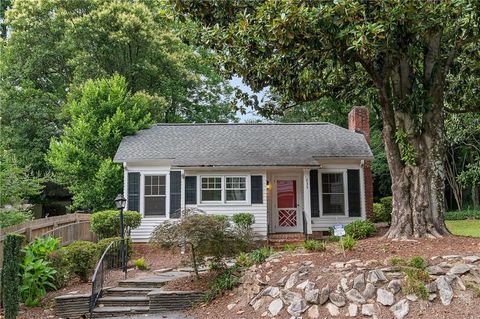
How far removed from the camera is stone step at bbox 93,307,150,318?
7605 mm

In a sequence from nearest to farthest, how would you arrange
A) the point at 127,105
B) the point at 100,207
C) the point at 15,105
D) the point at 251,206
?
the point at 251,206 < the point at 100,207 < the point at 127,105 < the point at 15,105

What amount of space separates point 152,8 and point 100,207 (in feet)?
45.3

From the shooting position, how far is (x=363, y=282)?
650 cm

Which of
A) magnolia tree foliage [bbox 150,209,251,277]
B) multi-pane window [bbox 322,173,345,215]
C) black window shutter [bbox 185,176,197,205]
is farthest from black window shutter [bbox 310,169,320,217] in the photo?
magnolia tree foliage [bbox 150,209,251,277]

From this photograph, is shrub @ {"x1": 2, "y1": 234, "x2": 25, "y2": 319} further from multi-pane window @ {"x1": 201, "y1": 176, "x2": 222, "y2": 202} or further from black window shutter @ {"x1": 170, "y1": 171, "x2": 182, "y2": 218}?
multi-pane window @ {"x1": 201, "y1": 176, "x2": 222, "y2": 202}

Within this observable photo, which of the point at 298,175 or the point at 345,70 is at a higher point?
the point at 345,70

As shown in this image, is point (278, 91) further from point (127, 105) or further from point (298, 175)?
point (127, 105)

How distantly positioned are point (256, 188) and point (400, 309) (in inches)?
313

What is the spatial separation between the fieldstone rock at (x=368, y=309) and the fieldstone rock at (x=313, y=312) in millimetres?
706

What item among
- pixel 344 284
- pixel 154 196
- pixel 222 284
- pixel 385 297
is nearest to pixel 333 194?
pixel 154 196

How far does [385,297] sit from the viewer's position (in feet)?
20.5

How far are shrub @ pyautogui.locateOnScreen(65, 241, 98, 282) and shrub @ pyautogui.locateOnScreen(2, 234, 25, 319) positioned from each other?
6.73ft

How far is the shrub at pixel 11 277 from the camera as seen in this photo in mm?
6699

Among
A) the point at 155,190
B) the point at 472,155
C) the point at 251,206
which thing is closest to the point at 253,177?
A: the point at 251,206
